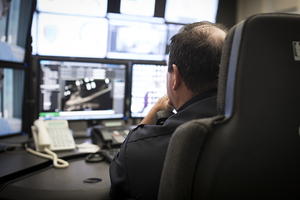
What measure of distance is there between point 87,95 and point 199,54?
967 millimetres

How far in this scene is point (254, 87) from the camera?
514 mm

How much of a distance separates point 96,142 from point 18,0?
94cm

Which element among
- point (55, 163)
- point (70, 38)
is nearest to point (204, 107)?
point (55, 163)

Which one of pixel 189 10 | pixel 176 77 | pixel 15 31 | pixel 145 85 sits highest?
pixel 189 10

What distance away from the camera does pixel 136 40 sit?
1971 millimetres

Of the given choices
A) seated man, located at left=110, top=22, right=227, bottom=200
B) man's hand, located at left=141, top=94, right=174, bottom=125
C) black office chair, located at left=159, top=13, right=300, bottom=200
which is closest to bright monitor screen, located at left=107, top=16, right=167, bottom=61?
man's hand, located at left=141, top=94, right=174, bottom=125

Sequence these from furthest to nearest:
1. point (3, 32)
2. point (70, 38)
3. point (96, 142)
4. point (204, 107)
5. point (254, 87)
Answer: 1. point (70, 38)
2. point (96, 142)
3. point (3, 32)
4. point (204, 107)
5. point (254, 87)

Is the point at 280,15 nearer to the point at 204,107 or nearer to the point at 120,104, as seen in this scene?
the point at 204,107

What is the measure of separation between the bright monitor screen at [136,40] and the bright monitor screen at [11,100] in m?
0.68

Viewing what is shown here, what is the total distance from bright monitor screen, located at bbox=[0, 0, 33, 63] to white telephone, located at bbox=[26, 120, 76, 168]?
396 millimetres

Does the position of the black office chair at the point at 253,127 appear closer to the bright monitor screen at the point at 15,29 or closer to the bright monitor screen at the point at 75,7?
the bright monitor screen at the point at 15,29

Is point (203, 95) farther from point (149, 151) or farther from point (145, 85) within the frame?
point (145, 85)

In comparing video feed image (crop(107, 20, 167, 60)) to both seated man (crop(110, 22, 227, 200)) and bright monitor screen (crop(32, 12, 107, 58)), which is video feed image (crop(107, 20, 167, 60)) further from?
seated man (crop(110, 22, 227, 200))

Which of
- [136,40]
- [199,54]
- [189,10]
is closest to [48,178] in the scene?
[199,54]
